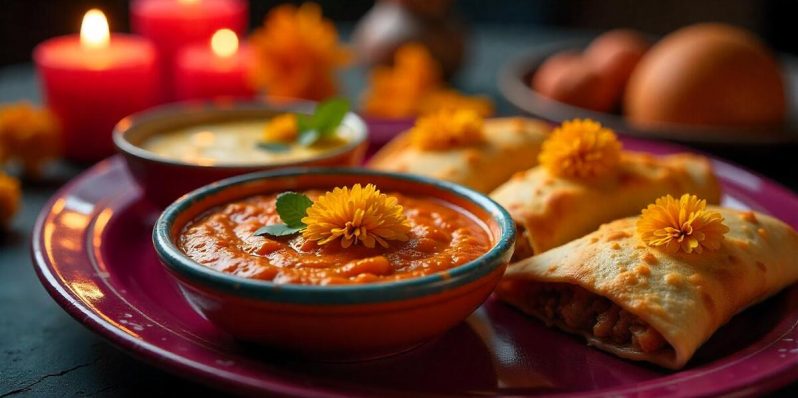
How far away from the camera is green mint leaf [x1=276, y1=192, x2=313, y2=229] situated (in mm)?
1808

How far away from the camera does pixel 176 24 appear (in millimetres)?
3814

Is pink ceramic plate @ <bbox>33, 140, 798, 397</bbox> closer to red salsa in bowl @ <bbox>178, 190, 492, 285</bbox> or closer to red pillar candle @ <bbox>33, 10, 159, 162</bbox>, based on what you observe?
red salsa in bowl @ <bbox>178, 190, 492, 285</bbox>

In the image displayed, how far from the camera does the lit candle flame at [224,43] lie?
3.57 m

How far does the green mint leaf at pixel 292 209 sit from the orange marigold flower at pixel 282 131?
2.88 ft

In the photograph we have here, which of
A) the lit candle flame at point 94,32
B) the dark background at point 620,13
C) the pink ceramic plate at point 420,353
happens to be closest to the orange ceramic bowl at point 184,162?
the pink ceramic plate at point 420,353

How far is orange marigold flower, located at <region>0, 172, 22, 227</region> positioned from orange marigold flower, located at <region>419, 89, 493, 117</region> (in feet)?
5.11

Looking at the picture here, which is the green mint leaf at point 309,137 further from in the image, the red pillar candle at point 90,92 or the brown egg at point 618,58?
the brown egg at point 618,58

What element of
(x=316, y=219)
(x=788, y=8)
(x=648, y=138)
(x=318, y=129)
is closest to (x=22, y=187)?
(x=318, y=129)

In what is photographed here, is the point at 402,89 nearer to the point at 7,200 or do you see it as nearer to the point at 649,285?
the point at 7,200

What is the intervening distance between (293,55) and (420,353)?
203 centimetres

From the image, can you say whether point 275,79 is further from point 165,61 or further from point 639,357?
point 639,357

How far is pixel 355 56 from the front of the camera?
14.0 feet

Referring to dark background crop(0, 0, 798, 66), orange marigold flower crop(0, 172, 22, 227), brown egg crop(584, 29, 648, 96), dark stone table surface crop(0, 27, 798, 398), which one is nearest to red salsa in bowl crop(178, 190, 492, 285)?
dark stone table surface crop(0, 27, 798, 398)

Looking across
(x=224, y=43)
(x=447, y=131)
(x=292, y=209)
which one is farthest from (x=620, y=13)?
(x=292, y=209)
